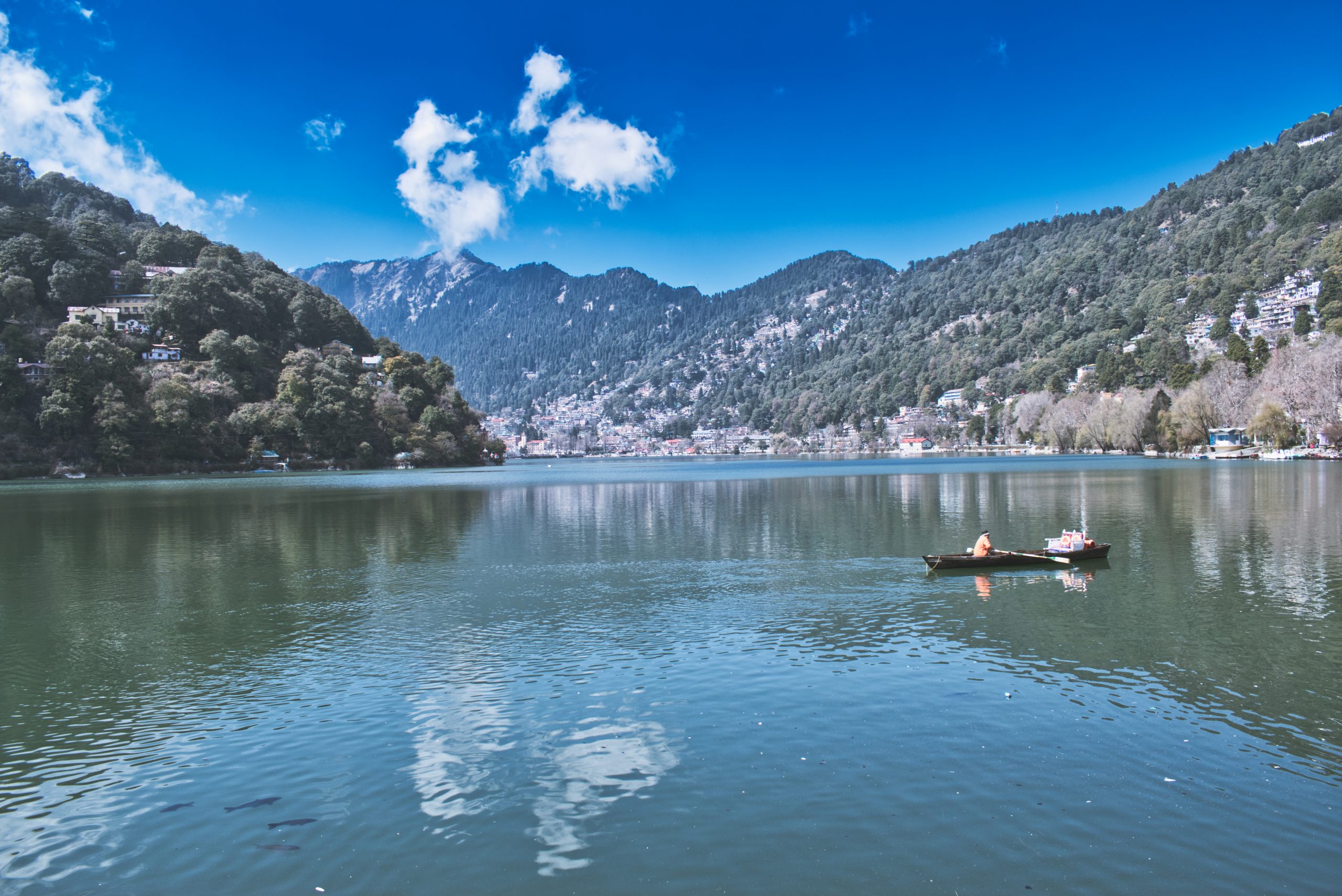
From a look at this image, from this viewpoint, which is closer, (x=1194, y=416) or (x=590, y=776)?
(x=590, y=776)

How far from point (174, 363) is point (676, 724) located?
106 meters

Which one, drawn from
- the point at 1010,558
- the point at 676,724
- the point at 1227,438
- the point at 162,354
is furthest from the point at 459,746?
the point at 162,354

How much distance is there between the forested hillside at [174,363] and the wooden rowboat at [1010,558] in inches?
3376

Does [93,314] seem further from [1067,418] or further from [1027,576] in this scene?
[1067,418]

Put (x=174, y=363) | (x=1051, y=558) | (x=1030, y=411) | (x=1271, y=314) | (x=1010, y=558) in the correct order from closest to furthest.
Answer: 1. (x=1010, y=558)
2. (x=1051, y=558)
3. (x=174, y=363)
4. (x=1271, y=314)
5. (x=1030, y=411)

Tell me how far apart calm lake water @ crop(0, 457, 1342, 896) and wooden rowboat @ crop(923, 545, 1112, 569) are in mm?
499

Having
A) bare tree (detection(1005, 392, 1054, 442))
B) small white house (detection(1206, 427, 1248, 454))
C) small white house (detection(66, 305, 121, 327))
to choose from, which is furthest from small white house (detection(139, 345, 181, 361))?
bare tree (detection(1005, 392, 1054, 442))

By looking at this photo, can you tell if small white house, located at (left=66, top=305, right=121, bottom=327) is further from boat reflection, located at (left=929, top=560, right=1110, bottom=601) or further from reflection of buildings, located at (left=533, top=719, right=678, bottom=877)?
reflection of buildings, located at (left=533, top=719, right=678, bottom=877)

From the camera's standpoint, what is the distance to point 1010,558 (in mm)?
22891

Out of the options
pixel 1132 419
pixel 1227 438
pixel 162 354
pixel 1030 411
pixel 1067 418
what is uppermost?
pixel 162 354

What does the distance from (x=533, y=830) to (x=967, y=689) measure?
7.43 m

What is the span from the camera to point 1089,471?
71375mm

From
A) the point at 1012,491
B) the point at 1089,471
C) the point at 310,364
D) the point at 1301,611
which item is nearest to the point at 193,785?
the point at 1301,611

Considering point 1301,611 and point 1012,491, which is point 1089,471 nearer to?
point 1012,491
